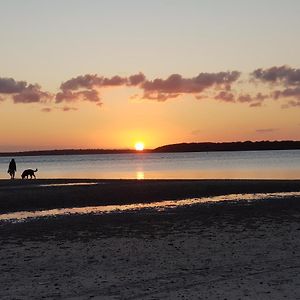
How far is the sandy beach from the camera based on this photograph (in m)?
9.27

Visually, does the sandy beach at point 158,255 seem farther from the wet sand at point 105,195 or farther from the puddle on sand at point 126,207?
the wet sand at point 105,195

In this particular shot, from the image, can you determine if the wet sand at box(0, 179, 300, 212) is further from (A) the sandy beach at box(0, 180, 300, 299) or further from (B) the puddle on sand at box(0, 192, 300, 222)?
(A) the sandy beach at box(0, 180, 300, 299)

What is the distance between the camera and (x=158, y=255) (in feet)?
40.5

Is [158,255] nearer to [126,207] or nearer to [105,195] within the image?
[126,207]

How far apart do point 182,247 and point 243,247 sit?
147 cm

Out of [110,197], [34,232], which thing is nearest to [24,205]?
[110,197]

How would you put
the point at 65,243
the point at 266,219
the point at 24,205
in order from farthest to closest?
the point at 24,205 → the point at 266,219 → the point at 65,243

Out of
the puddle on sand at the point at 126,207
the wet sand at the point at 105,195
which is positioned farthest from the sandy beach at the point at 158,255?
the wet sand at the point at 105,195

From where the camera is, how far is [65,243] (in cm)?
1436

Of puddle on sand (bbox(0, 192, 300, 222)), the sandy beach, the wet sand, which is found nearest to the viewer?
the sandy beach

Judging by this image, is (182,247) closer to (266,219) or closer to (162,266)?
(162,266)

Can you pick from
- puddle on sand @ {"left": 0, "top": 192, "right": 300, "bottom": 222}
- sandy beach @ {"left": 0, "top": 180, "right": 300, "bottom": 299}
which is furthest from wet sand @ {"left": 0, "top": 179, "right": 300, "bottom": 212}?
sandy beach @ {"left": 0, "top": 180, "right": 300, "bottom": 299}

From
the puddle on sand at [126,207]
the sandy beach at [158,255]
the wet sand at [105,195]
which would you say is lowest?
the sandy beach at [158,255]

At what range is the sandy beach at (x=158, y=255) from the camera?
9273mm
